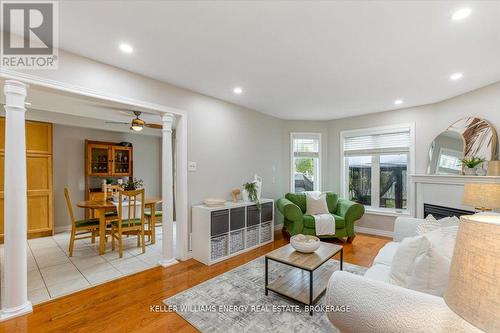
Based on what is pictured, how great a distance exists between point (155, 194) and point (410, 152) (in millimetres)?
6059

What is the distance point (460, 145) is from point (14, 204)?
5.52 meters

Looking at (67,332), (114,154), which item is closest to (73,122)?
(114,154)

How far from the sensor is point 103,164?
17.7ft

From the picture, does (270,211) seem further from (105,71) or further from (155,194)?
(155,194)

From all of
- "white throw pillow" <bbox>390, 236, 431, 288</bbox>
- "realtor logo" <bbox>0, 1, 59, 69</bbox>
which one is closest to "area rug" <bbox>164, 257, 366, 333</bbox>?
"white throw pillow" <bbox>390, 236, 431, 288</bbox>

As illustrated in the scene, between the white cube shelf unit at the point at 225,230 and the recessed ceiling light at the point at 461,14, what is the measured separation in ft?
10.1

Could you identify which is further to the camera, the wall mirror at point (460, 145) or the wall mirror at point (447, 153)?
the wall mirror at point (447, 153)

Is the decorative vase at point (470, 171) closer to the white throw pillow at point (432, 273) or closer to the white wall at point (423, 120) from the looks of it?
the white wall at point (423, 120)

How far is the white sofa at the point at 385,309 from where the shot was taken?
105cm

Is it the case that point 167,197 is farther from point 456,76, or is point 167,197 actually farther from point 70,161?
point 456,76

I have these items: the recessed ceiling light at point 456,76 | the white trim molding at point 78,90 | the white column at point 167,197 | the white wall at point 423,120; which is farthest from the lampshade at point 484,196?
the white trim molding at point 78,90

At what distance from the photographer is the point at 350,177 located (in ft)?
16.8

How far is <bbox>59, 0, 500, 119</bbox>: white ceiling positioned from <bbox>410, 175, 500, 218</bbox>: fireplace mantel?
51.3 inches

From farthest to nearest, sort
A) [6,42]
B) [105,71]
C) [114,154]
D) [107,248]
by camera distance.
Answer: [114,154] < [107,248] < [105,71] < [6,42]
